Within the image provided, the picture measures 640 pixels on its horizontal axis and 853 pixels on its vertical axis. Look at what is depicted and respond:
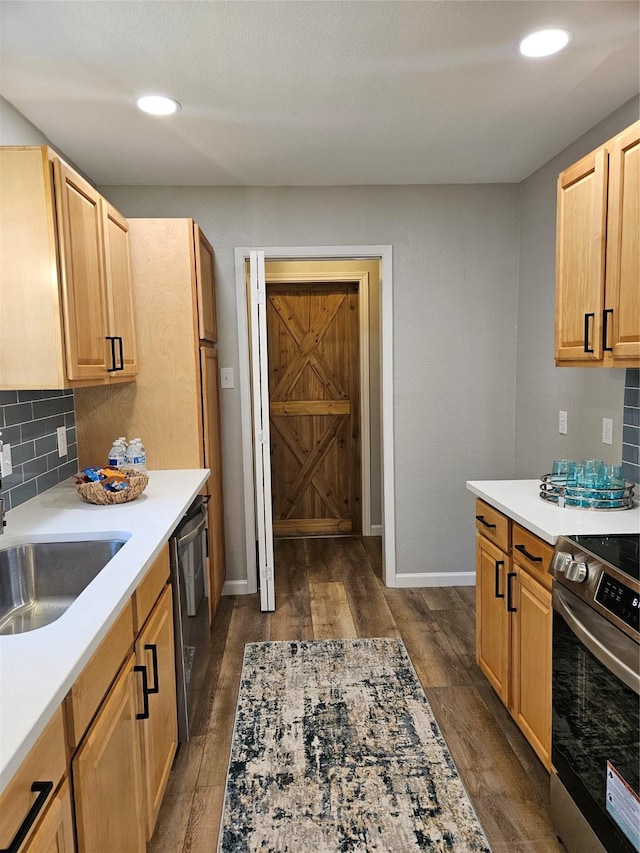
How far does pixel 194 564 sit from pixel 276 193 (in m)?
2.23

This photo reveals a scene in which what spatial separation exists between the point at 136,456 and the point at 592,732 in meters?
2.09

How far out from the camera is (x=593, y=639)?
5.15ft

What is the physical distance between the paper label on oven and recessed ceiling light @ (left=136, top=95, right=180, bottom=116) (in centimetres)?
260

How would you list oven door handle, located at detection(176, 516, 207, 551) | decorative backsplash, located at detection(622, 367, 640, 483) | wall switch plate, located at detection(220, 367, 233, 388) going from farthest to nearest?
1. wall switch plate, located at detection(220, 367, 233, 388)
2. decorative backsplash, located at detection(622, 367, 640, 483)
3. oven door handle, located at detection(176, 516, 207, 551)

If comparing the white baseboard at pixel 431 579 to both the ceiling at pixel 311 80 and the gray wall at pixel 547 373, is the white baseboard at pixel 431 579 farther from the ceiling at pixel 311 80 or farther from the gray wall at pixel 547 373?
the ceiling at pixel 311 80

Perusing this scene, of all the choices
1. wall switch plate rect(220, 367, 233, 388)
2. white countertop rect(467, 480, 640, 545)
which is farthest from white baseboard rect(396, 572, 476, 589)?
wall switch plate rect(220, 367, 233, 388)

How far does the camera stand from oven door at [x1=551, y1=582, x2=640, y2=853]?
141 centimetres

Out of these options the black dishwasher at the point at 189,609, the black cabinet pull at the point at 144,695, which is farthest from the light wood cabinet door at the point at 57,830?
the black dishwasher at the point at 189,609

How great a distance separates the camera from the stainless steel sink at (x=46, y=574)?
1.80 metres

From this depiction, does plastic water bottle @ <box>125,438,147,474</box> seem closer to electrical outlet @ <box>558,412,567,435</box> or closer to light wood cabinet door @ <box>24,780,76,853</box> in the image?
light wood cabinet door @ <box>24,780,76,853</box>

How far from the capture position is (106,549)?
6.32 ft

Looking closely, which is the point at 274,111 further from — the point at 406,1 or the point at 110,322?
the point at 110,322

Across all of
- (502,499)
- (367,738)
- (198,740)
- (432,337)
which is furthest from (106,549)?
(432,337)

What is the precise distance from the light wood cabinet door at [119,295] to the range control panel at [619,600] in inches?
76.4
